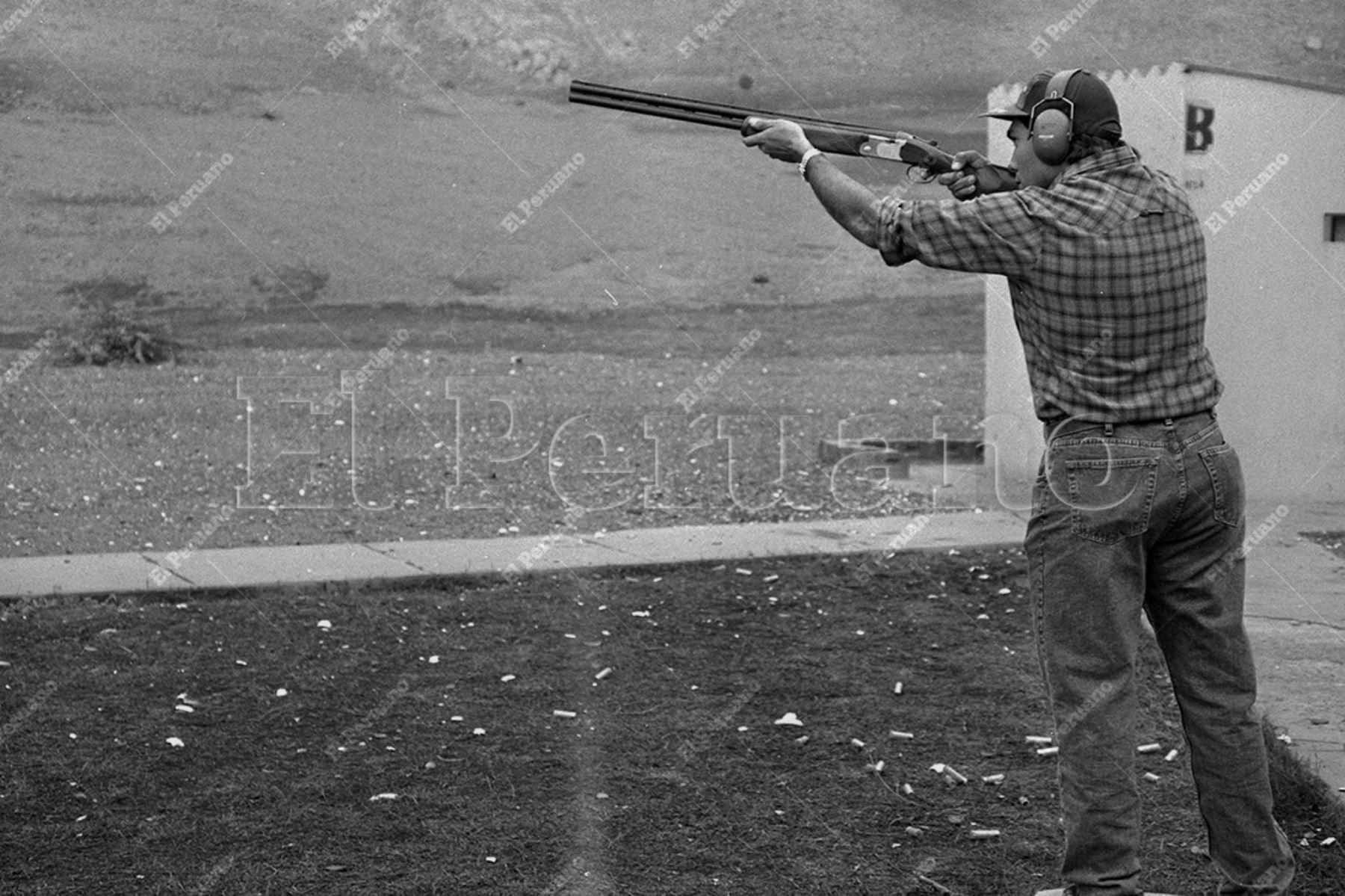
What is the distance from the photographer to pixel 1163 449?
295 centimetres

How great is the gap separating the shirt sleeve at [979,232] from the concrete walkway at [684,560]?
2.64m

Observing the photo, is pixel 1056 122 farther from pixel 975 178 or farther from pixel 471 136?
pixel 471 136

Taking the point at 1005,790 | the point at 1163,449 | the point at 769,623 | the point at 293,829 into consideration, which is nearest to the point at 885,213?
the point at 1163,449

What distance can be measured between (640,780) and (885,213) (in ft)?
6.02

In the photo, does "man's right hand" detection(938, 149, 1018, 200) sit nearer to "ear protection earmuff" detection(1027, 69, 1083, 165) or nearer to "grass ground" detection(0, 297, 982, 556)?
"ear protection earmuff" detection(1027, 69, 1083, 165)

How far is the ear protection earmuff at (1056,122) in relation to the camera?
299 cm

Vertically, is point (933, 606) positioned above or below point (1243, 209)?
below

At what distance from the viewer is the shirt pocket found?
2.93 metres

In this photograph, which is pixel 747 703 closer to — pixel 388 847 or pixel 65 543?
pixel 388 847

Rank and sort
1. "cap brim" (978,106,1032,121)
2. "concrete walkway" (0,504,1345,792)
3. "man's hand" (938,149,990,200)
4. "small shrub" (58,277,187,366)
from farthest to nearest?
"small shrub" (58,277,187,366)
"concrete walkway" (0,504,1345,792)
"man's hand" (938,149,990,200)
"cap brim" (978,106,1032,121)

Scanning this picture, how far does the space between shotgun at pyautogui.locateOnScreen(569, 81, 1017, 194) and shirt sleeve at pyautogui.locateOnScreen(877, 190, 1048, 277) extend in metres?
0.38

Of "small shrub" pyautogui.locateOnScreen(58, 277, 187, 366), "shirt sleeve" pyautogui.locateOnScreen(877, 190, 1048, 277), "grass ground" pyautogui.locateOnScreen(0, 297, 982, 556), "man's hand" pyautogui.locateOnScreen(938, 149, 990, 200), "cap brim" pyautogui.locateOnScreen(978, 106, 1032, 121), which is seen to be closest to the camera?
"shirt sleeve" pyautogui.locateOnScreen(877, 190, 1048, 277)

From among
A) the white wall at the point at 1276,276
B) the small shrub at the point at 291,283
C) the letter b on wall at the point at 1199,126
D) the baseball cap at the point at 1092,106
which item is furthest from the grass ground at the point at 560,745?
the small shrub at the point at 291,283

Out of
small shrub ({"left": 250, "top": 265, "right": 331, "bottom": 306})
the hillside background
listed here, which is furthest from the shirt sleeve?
small shrub ({"left": 250, "top": 265, "right": 331, "bottom": 306})
